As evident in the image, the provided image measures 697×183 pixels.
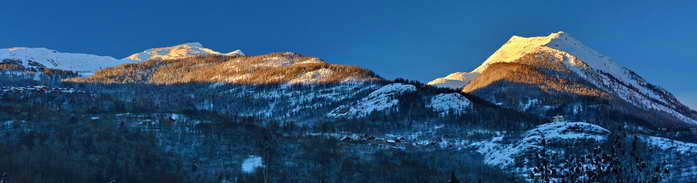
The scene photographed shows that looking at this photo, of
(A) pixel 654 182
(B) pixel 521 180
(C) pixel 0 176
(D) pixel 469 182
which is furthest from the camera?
(B) pixel 521 180

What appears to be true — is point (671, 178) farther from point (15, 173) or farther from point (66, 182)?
point (15, 173)

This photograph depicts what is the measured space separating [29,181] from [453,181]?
154 meters

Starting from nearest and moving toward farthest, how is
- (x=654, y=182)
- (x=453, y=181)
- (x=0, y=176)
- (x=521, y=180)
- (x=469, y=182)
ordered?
(x=654, y=182) → (x=453, y=181) → (x=0, y=176) → (x=469, y=182) → (x=521, y=180)

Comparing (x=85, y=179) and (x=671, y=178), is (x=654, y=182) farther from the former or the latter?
(x=85, y=179)

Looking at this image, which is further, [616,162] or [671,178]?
[671,178]

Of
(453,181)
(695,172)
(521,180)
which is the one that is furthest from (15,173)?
(695,172)

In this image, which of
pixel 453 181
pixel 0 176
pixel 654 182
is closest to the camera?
pixel 654 182

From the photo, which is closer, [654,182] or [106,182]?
[654,182]

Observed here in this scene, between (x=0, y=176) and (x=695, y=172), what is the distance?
191 m

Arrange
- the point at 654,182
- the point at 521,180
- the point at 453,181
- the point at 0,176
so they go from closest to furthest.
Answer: the point at 654,182 → the point at 453,181 → the point at 0,176 → the point at 521,180

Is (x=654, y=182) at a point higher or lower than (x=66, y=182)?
higher

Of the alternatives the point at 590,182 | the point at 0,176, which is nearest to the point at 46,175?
the point at 0,176

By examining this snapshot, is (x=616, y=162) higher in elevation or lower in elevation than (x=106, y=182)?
higher

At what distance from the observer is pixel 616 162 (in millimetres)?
56156
